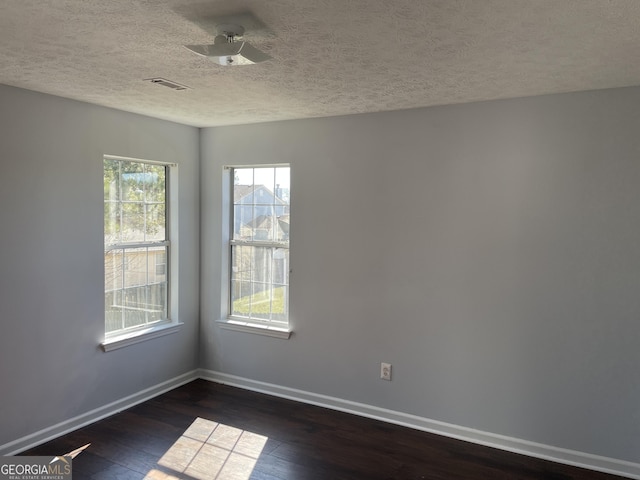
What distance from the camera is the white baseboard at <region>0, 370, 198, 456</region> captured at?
2969 mm

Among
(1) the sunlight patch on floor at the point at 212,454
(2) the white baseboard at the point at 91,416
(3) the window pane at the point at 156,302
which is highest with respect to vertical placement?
(3) the window pane at the point at 156,302

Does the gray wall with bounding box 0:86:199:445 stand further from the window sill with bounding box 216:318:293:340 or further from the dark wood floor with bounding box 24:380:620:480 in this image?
the window sill with bounding box 216:318:293:340

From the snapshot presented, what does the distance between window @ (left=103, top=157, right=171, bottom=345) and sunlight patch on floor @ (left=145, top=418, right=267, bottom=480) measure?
111cm

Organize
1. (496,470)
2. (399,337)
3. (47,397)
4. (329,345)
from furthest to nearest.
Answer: (329,345), (399,337), (47,397), (496,470)

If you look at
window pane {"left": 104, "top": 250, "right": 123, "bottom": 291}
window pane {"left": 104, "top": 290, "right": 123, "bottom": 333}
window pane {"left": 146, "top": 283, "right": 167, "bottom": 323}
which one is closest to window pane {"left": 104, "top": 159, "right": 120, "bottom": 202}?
window pane {"left": 104, "top": 250, "right": 123, "bottom": 291}

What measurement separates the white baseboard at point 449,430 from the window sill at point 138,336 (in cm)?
63

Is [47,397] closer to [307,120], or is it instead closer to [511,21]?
[307,120]

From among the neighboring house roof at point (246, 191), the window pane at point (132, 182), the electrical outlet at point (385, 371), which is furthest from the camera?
the neighboring house roof at point (246, 191)

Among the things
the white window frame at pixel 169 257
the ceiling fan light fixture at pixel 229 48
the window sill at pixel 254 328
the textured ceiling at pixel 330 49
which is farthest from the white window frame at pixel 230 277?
the ceiling fan light fixture at pixel 229 48

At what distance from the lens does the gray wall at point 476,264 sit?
2834 millimetres

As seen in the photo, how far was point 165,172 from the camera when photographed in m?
4.15

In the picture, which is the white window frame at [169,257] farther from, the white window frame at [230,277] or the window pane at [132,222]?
the white window frame at [230,277]

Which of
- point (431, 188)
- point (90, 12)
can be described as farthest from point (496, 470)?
point (90, 12)

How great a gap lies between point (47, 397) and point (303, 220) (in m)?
2.26
